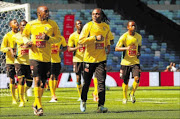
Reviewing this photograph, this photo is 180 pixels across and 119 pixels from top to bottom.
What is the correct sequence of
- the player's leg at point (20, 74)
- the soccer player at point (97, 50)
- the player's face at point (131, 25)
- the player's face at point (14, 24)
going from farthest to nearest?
the player's face at point (131, 25) < the player's face at point (14, 24) < the player's leg at point (20, 74) < the soccer player at point (97, 50)

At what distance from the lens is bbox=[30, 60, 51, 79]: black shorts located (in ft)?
31.7

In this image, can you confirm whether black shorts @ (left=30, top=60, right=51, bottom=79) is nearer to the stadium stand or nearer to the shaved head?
the shaved head

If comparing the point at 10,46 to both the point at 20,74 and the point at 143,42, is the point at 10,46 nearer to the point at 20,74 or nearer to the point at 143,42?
the point at 20,74

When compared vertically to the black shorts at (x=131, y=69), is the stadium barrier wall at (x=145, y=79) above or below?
below

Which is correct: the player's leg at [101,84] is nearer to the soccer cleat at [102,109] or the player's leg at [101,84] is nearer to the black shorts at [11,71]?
the soccer cleat at [102,109]

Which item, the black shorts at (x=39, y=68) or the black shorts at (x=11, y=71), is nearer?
the black shorts at (x=39, y=68)

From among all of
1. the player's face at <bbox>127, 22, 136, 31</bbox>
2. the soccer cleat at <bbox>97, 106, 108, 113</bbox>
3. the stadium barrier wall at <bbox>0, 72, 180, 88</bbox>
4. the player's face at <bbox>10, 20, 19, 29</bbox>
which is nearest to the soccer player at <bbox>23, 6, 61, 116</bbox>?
the soccer cleat at <bbox>97, 106, 108, 113</bbox>

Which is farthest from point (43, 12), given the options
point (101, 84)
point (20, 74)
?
point (20, 74)

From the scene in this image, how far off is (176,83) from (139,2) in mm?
9927

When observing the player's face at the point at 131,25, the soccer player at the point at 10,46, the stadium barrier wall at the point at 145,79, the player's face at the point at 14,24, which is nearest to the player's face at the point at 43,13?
the soccer player at the point at 10,46

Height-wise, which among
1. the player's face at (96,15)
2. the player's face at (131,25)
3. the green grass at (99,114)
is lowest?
the green grass at (99,114)

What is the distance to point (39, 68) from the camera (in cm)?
970

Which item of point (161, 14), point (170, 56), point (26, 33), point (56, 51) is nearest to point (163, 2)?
point (161, 14)

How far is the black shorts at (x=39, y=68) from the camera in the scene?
9.66 meters
